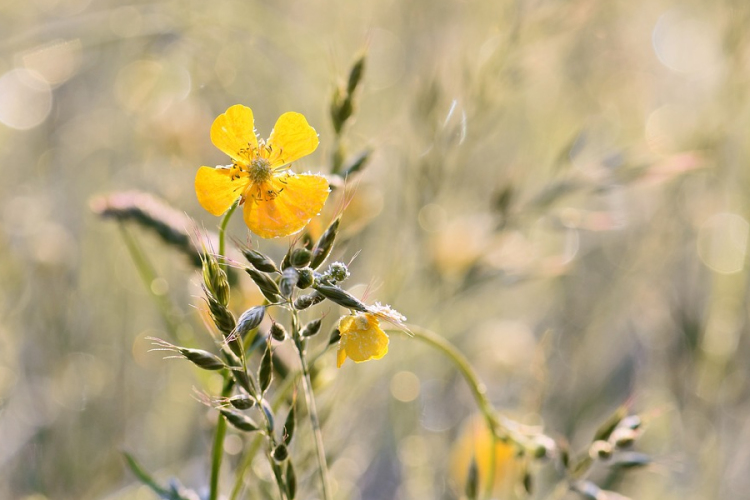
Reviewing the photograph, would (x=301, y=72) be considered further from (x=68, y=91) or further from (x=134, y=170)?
(x=68, y=91)

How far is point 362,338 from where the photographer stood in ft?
2.98

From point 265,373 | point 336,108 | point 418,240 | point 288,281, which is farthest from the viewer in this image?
point 418,240

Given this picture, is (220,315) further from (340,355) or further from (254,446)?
(254,446)

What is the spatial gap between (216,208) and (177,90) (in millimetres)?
2226

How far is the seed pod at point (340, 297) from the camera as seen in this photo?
851 millimetres

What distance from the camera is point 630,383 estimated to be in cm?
295

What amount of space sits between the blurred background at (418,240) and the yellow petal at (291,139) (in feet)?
1.00

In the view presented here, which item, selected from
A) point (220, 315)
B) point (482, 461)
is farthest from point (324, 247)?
point (482, 461)

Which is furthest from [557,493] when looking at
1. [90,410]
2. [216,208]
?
[90,410]

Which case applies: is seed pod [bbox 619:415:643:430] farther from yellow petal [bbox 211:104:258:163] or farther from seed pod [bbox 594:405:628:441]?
yellow petal [bbox 211:104:258:163]

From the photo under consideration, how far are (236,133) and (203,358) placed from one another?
34cm

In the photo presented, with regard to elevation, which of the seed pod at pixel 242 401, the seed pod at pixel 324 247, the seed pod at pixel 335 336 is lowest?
the seed pod at pixel 242 401

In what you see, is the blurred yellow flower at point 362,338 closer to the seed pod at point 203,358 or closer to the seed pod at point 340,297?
the seed pod at point 340,297

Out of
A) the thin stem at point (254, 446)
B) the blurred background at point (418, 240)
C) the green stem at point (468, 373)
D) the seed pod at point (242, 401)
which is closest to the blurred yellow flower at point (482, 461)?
the blurred background at point (418, 240)
